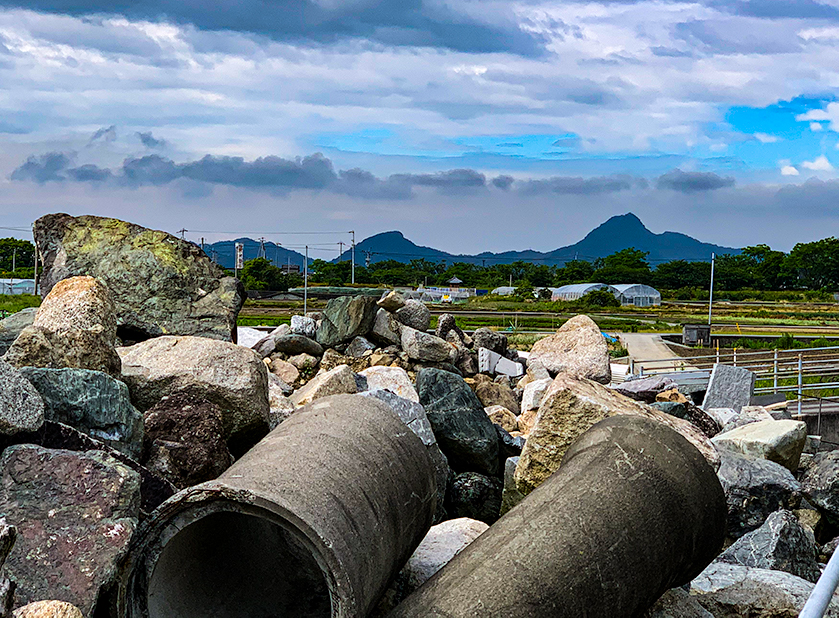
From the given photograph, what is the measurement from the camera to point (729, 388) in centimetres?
1875

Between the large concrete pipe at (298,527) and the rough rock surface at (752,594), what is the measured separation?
2238 millimetres

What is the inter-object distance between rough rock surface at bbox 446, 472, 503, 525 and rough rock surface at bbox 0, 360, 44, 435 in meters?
4.93

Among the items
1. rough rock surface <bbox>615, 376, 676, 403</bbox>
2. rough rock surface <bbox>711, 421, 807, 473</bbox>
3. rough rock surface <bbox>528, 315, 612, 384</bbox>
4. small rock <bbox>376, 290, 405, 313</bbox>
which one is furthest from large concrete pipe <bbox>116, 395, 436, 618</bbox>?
rough rock surface <bbox>528, 315, 612, 384</bbox>

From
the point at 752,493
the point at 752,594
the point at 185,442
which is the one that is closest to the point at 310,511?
the point at 185,442

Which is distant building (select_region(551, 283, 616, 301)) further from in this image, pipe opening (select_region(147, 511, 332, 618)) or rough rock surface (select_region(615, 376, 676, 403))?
pipe opening (select_region(147, 511, 332, 618))

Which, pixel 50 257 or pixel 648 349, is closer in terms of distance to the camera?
pixel 50 257

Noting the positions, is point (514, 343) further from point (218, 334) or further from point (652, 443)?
point (652, 443)

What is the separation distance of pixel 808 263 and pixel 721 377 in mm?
103794

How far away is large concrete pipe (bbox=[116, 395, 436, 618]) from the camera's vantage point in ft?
13.9

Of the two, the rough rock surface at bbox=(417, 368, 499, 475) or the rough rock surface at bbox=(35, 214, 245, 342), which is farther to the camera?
the rough rock surface at bbox=(35, 214, 245, 342)

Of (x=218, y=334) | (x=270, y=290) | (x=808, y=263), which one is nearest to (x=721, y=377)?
(x=218, y=334)

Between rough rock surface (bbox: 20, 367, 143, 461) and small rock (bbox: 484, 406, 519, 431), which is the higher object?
rough rock surface (bbox: 20, 367, 143, 461)

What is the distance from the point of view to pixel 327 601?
526 cm

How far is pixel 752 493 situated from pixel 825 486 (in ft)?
5.74
